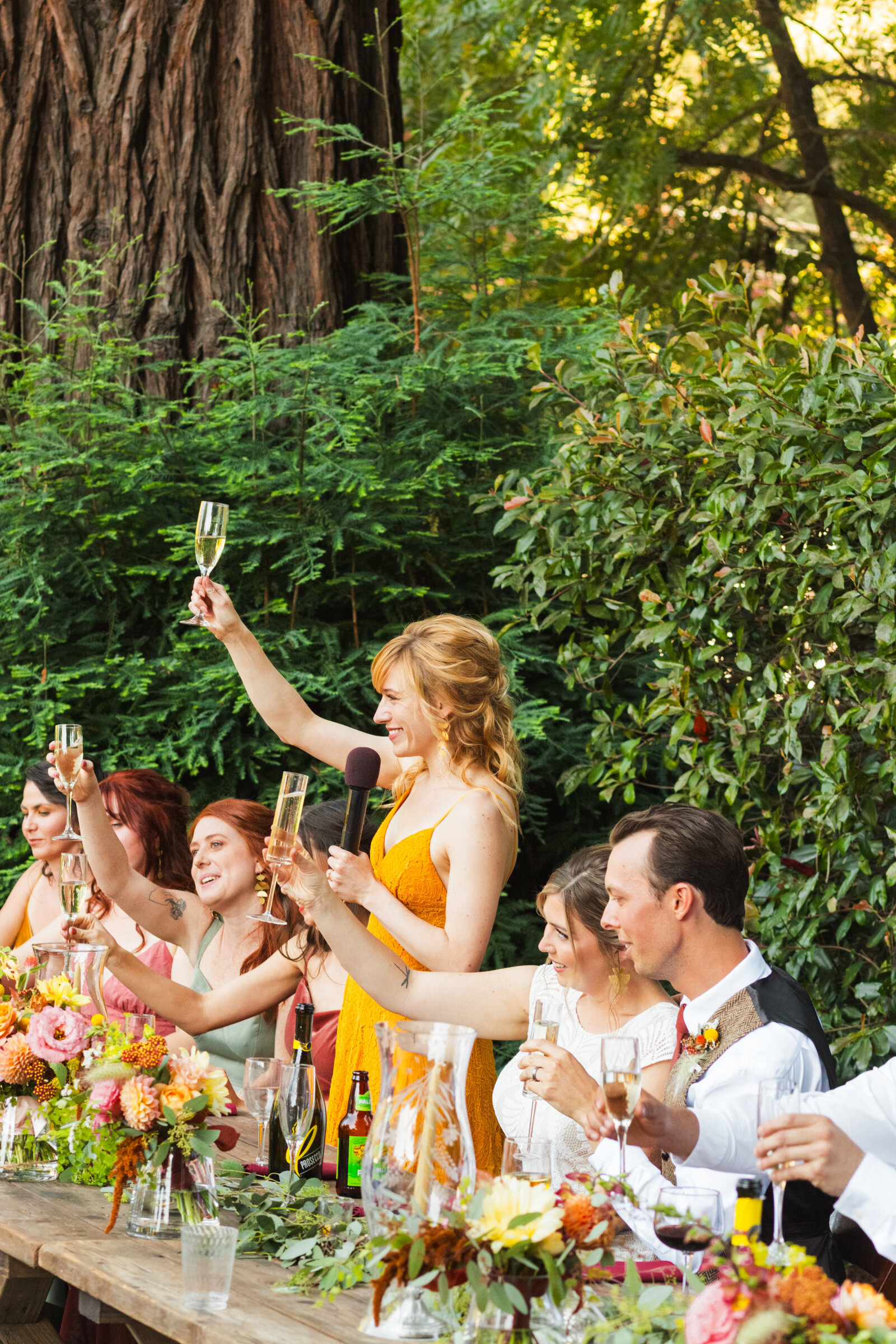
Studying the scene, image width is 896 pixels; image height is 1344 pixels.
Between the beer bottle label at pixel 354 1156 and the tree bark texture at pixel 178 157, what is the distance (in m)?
3.66

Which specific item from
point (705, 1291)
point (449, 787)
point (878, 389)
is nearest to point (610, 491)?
point (878, 389)

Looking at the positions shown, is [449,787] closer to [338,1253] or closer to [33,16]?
[338,1253]

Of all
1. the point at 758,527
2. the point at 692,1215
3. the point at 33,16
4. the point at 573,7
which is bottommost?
the point at 692,1215

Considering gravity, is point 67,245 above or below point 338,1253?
above

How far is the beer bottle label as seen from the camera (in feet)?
6.91

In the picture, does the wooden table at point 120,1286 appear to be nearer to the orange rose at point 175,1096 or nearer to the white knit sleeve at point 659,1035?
the orange rose at point 175,1096

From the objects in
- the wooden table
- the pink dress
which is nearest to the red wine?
the wooden table

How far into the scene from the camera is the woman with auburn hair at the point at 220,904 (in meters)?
3.37

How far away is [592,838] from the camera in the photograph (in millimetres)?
4500

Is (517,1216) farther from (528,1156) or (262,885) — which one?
(262,885)

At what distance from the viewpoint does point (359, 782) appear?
2.33 metres

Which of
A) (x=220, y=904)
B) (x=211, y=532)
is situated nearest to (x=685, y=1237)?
(x=211, y=532)

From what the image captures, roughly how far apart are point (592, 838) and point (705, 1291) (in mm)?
3309

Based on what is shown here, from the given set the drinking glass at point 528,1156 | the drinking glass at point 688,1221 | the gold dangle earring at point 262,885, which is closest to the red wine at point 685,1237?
the drinking glass at point 688,1221
